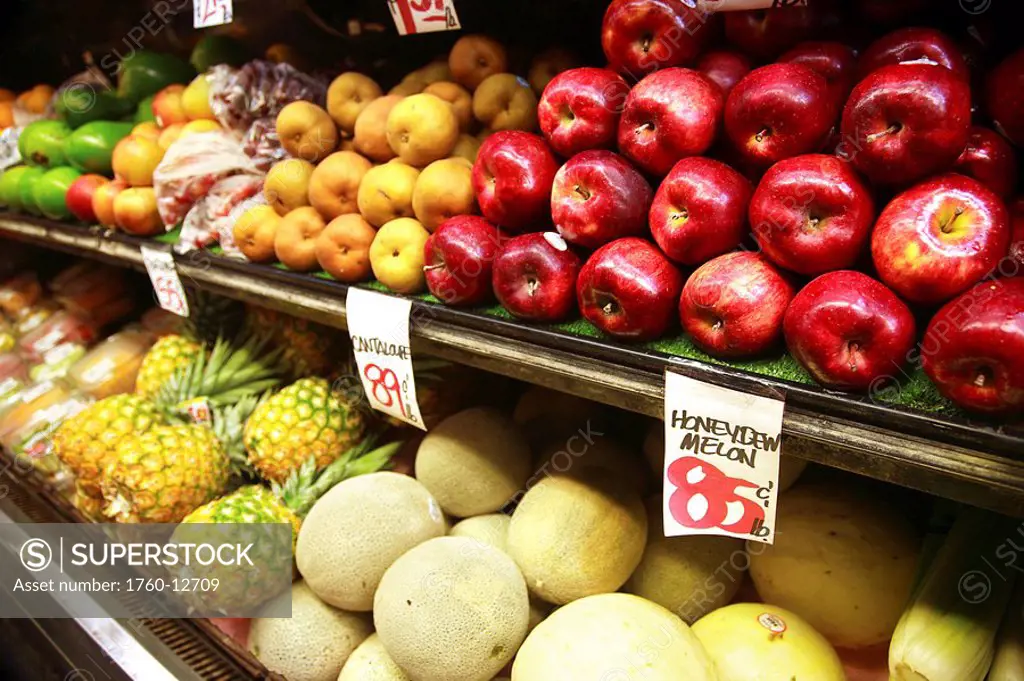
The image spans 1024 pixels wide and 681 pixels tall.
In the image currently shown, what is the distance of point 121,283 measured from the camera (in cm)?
294

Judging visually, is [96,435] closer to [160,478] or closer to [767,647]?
[160,478]

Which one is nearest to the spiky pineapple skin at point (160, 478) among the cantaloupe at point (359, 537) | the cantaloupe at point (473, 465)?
the cantaloupe at point (359, 537)

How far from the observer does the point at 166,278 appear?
6.06ft

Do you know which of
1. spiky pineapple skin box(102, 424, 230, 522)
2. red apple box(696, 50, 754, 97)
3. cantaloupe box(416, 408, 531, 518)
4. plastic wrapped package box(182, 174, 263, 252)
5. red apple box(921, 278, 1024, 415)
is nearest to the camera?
red apple box(921, 278, 1024, 415)

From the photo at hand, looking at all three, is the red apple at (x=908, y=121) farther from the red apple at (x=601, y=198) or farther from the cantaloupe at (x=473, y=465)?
the cantaloupe at (x=473, y=465)

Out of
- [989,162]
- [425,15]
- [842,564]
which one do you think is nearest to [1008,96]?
[989,162]

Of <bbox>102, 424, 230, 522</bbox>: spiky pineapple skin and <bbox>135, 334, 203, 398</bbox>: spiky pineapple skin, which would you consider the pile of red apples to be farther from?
<bbox>135, 334, 203, 398</bbox>: spiky pineapple skin

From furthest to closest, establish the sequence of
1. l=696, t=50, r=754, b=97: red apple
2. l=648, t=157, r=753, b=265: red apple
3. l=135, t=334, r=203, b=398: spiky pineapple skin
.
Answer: l=135, t=334, r=203, b=398: spiky pineapple skin
l=696, t=50, r=754, b=97: red apple
l=648, t=157, r=753, b=265: red apple

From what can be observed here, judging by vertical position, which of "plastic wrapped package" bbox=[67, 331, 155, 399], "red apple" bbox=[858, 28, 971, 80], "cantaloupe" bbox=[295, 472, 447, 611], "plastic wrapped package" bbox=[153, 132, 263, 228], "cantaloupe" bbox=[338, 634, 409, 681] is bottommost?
"plastic wrapped package" bbox=[67, 331, 155, 399]

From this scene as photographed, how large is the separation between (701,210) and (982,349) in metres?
0.36

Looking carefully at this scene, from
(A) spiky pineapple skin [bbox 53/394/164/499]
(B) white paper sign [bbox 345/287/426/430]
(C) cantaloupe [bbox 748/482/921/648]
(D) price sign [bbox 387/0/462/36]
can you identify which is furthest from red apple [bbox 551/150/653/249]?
(A) spiky pineapple skin [bbox 53/394/164/499]

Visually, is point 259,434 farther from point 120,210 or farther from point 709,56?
point 709,56

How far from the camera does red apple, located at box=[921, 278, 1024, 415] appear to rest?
0.62 m

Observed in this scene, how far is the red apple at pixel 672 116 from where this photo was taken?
92 cm
